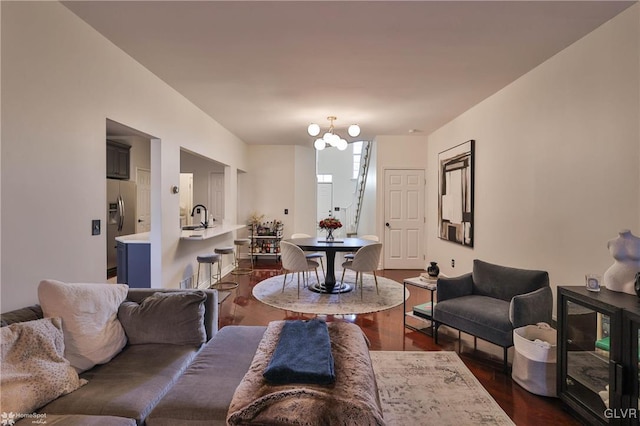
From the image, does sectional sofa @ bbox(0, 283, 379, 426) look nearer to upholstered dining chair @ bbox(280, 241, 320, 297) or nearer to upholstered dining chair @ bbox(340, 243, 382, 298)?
upholstered dining chair @ bbox(280, 241, 320, 297)

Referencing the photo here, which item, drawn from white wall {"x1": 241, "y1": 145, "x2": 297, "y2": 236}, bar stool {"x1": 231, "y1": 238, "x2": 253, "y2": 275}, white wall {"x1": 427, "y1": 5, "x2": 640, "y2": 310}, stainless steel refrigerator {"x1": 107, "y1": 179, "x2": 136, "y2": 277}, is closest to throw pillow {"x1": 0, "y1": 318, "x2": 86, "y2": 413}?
white wall {"x1": 427, "y1": 5, "x2": 640, "y2": 310}

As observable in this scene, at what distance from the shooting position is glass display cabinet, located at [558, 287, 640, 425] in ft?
5.41

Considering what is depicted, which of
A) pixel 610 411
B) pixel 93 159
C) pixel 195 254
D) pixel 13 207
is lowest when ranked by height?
pixel 610 411

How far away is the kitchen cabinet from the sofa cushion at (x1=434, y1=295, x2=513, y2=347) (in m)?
5.00

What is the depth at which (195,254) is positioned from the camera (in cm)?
447

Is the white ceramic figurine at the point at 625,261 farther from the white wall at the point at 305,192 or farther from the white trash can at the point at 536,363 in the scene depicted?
the white wall at the point at 305,192

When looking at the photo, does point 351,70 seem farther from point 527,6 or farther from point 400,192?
point 400,192

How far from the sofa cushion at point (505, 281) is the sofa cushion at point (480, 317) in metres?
0.09

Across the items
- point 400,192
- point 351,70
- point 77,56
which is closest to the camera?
point 77,56

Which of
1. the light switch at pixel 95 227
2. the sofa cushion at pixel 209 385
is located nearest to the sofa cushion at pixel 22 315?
the light switch at pixel 95 227

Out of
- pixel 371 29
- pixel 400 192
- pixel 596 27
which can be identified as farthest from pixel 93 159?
pixel 400 192

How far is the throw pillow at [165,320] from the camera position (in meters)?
1.96

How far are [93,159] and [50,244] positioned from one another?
0.70m

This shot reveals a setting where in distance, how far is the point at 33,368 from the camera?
4.57ft
